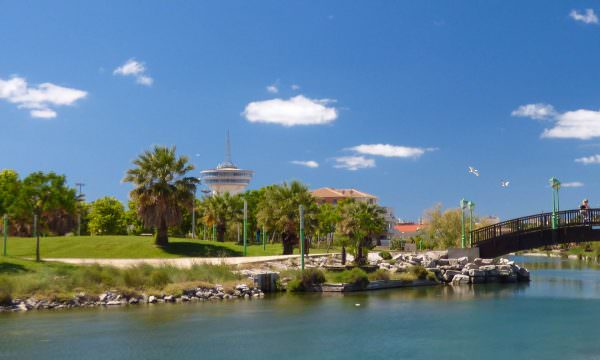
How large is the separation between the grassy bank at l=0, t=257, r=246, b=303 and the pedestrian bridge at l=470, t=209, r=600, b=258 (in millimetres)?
23638

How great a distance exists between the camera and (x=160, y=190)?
62281 millimetres

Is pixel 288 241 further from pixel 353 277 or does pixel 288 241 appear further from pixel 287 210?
pixel 353 277

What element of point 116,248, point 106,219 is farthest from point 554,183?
point 106,219

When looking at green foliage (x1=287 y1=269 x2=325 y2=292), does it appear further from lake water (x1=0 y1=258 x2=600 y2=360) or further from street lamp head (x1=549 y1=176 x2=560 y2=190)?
street lamp head (x1=549 y1=176 x2=560 y2=190)

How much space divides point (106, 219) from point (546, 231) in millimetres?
64323

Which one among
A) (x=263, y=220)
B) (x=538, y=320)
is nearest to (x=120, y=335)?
(x=538, y=320)

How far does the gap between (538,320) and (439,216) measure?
196 ft

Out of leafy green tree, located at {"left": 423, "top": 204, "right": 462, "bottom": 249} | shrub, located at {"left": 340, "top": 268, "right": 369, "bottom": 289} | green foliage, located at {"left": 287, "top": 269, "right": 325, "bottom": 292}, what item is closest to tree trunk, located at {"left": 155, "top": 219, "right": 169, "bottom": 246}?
green foliage, located at {"left": 287, "top": 269, "right": 325, "bottom": 292}

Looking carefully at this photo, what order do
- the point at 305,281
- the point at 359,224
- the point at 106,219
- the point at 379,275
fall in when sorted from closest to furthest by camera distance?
the point at 305,281, the point at 379,275, the point at 359,224, the point at 106,219

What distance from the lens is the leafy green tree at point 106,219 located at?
93.1 m

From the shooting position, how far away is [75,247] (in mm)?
61688

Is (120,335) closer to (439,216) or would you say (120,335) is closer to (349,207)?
(349,207)

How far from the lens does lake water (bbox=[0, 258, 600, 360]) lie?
80.6 ft

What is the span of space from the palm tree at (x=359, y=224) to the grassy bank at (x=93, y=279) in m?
14.6
